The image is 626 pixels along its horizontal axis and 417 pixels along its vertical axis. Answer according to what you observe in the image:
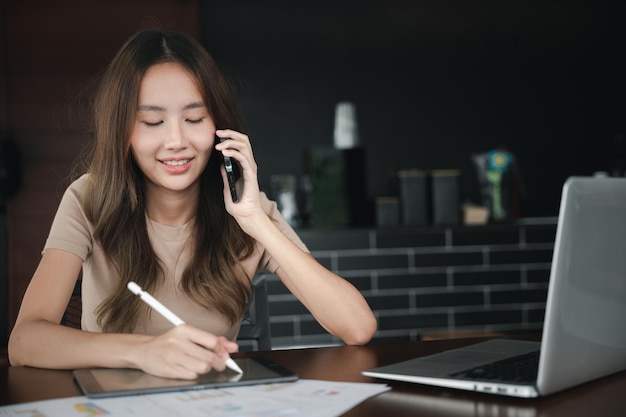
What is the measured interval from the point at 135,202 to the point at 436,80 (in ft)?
9.31

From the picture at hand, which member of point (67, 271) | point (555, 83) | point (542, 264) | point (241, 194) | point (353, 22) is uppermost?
point (353, 22)

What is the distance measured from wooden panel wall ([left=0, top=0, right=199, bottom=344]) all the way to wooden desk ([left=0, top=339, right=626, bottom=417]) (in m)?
2.77

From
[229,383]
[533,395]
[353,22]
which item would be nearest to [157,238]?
[229,383]

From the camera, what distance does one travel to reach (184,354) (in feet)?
3.93

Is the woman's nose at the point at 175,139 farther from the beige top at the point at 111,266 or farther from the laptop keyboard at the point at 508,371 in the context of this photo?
the laptop keyboard at the point at 508,371

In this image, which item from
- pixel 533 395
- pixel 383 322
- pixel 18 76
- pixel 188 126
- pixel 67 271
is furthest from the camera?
pixel 18 76

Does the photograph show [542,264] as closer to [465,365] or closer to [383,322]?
[383,322]

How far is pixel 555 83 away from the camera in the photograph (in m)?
4.40

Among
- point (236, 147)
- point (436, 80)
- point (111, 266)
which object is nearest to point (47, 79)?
point (436, 80)

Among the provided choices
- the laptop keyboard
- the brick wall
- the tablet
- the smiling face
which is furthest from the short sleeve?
the brick wall

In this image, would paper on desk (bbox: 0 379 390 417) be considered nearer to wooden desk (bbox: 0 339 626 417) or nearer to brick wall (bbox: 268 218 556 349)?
wooden desk (bbox: 0 339 626 417)

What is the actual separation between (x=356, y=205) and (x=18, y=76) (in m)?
1.81

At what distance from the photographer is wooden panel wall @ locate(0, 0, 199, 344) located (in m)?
3.97

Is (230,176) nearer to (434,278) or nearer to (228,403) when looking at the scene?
(228,403)
